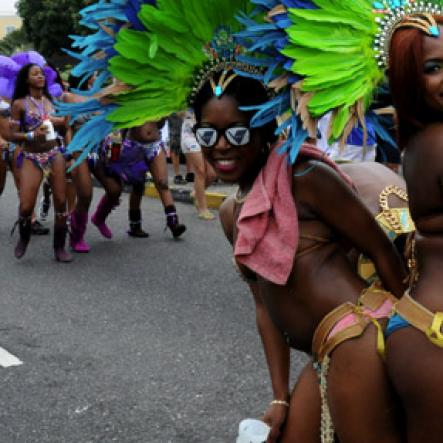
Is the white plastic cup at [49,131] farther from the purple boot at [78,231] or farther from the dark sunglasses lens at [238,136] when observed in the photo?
the dark sunglasses lens at [238,136]

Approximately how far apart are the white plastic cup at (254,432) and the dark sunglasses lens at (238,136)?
2.85 feet

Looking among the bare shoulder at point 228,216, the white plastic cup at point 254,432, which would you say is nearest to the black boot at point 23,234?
the bare shoulder at point 228,216

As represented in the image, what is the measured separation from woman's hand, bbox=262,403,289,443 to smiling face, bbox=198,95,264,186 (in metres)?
0.70

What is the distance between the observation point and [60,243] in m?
7.49

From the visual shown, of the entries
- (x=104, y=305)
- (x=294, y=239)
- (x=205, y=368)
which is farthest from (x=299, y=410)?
(x=104, y=305)

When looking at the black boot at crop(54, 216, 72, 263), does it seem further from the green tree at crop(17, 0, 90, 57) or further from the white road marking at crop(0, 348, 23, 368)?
the green tree at crop(17, 0, 90, 57)

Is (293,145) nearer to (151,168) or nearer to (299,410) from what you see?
(299,410)

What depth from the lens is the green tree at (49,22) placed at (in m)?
33.2

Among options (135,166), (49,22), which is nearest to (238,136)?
(135,166)

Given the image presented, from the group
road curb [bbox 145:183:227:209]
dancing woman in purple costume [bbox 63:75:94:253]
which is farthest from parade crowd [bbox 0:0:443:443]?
road curb [bbox 145:183:227:209]

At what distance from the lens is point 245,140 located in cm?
230

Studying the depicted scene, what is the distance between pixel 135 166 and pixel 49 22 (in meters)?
28.0

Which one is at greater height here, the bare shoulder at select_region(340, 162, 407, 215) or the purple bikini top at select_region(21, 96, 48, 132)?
the bare shoulder at select_region(340, 162, 407, 215)

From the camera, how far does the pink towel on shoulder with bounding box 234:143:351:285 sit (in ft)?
7.13
